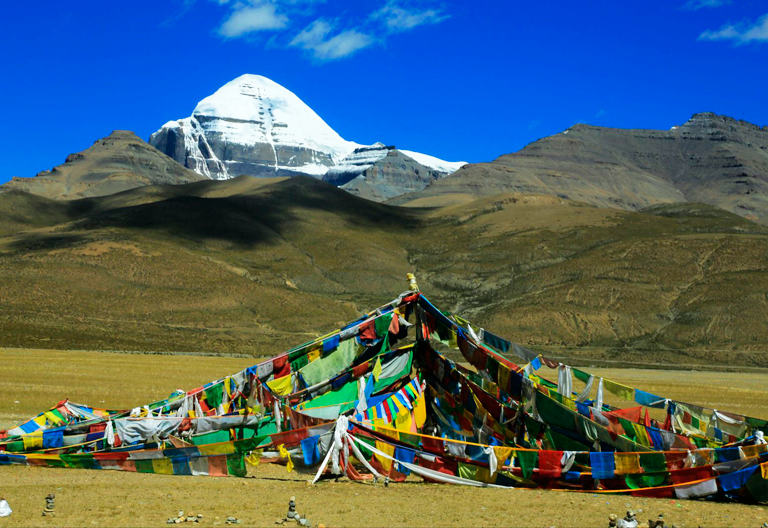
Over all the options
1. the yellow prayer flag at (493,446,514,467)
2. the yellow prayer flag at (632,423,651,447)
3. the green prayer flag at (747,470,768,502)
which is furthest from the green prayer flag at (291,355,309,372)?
the green prayer flag at (747,470,768,502)

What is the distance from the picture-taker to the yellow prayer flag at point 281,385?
1688 centimetres

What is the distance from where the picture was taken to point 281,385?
17.0 m

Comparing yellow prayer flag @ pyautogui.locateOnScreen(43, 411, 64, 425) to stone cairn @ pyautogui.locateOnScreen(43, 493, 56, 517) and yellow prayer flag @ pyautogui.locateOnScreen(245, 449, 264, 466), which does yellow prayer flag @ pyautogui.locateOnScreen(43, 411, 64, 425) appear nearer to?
yellow prayer flag @ pyautogui.locateOnScreen(245, 449, 264, 466)

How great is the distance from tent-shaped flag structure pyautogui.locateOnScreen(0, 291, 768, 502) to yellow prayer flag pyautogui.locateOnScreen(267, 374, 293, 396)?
3cm

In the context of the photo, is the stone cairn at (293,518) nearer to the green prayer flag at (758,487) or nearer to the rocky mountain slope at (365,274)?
the green prayer flag at (758,487)

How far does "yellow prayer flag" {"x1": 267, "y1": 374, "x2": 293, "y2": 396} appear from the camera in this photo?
1688cm

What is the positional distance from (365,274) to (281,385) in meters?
96.7

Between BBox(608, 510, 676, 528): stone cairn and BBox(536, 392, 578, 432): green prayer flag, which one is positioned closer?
BBox(608, 510, 676, 528): stone cairn

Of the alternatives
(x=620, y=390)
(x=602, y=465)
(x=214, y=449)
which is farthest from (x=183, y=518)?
(x=620, y=390)

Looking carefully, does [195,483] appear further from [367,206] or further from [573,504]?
[367,206]

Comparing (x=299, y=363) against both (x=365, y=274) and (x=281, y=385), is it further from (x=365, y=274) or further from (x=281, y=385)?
(x=365, y=274)

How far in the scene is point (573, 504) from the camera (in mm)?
12570

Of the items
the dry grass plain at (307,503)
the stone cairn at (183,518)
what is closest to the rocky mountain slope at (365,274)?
the dry grass plain at (307,503)

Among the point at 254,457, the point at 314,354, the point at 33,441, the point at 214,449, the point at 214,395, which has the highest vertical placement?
the point at 314,354
